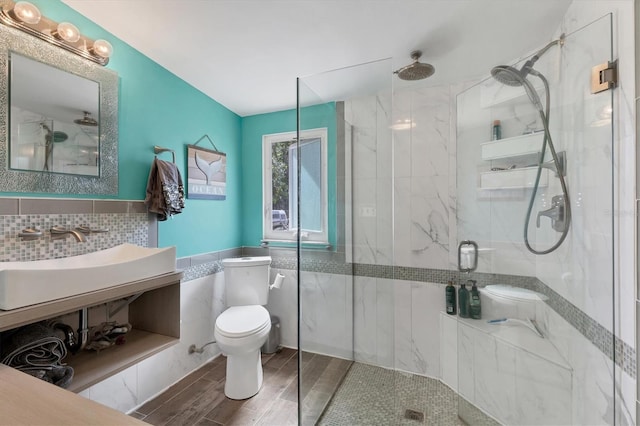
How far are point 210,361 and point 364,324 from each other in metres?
1.38

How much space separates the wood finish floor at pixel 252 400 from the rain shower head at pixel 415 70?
2.01 metres

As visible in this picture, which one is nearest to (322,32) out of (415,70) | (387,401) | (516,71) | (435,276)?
(415,70)

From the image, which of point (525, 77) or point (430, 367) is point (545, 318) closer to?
point (430, 367)

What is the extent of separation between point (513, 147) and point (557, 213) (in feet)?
1.44

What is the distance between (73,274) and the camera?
1.03 metres

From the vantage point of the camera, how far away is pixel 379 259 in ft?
6.53

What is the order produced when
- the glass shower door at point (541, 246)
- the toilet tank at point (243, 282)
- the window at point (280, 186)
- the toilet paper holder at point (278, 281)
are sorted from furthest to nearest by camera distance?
the window at point (280, 186), the toilet paper holder at point (278, 281), the toilet tank at point (243, 282), the glass shower door at point (541, 246)

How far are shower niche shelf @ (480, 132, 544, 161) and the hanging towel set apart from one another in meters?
2.07

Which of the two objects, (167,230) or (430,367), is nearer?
(167,230)

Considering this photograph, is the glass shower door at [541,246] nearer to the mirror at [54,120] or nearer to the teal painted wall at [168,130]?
the teal painted wall at [168,130]

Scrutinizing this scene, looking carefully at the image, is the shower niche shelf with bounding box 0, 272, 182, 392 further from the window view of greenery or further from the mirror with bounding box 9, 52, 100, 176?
the window view of greenery

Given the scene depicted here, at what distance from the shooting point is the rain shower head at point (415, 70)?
170cm

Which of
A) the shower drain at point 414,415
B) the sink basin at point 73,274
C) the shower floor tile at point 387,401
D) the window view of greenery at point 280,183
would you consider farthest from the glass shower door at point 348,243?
the sink basin at point 73,274

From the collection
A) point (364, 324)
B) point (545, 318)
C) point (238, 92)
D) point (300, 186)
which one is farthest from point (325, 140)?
point (545, 318)
